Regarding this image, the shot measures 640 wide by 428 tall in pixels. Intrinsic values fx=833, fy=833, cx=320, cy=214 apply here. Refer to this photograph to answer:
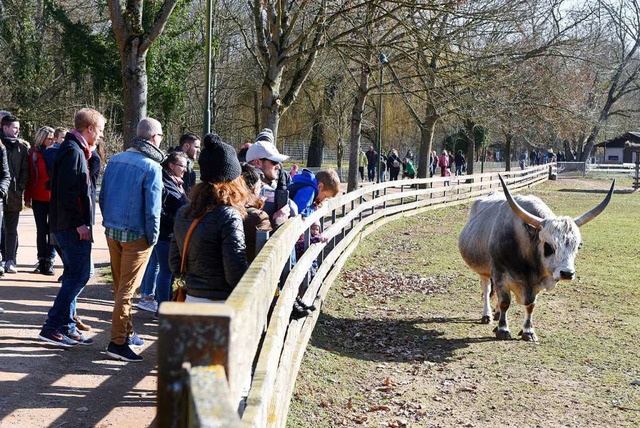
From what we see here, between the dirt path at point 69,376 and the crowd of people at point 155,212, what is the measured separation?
7.4 inches

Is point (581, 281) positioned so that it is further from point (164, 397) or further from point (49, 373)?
point (164, 397)

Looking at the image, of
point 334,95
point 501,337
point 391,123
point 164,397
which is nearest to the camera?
point 164,397

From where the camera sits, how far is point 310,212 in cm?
764

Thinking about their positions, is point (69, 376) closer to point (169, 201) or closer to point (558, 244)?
point (169, 201)

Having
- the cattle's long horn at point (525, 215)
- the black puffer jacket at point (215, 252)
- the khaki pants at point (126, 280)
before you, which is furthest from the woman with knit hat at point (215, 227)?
the cattle's long horn at point (525, 215)

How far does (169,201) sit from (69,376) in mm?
2357

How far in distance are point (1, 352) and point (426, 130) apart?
27.5 metres

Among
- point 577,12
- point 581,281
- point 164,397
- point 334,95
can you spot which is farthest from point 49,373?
point 334,95

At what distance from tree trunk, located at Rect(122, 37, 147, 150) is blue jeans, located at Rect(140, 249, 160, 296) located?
244cm

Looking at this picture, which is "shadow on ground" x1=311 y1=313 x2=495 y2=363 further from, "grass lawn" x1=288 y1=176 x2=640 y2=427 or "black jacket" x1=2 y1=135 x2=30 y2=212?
"black jacket" x1=2 y1=135 x2=30 y2=212

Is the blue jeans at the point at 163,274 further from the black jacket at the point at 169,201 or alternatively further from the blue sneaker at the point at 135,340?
the blue sneaker at the point at 135,340

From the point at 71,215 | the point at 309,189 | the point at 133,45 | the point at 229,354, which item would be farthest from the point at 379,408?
the point at 133,45

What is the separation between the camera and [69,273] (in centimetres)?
677

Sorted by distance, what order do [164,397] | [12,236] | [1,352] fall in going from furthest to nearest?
1. [12,236]
2. [1,352]
3. [164,397]
